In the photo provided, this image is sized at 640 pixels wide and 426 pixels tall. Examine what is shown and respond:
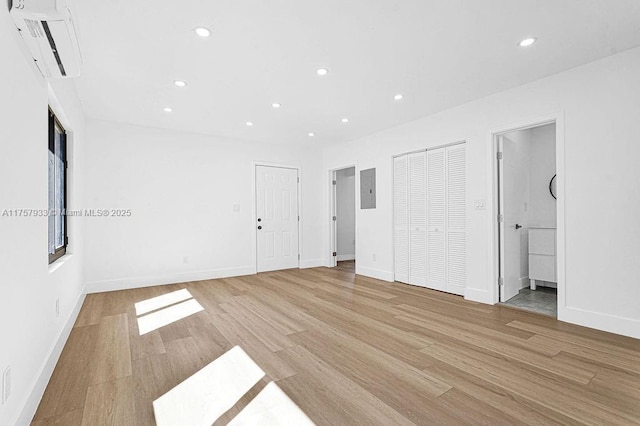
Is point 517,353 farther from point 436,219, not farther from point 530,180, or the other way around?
point 530,180

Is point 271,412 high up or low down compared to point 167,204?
down

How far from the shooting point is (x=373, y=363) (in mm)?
2260

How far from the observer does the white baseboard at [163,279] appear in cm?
450

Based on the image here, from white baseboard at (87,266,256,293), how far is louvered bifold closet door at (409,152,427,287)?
117 inches

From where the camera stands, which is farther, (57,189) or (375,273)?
(375,273)

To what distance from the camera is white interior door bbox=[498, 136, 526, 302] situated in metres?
3.82

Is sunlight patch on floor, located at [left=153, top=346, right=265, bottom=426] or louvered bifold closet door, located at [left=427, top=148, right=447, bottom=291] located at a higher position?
louvered bifold closet door, located at [left=427, top=148, right=447, bottom=291]

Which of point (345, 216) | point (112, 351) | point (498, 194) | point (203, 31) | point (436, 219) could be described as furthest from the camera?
point (345, 216)

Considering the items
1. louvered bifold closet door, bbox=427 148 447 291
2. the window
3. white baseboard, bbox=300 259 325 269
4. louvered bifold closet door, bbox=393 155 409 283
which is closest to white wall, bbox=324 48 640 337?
louvered bifold closet door, bbox=427 148 447 291

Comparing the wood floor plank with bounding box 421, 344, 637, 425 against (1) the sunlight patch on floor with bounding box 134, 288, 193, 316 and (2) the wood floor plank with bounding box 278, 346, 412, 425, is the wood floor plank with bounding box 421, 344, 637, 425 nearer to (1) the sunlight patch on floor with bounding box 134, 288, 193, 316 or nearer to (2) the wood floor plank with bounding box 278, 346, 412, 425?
(2) the wood floor plank with bounding box 278, 346, 412, 425

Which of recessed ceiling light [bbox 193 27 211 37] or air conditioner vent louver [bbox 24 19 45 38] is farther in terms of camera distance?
recessed ceiling light [bbox 193 27 211 37]

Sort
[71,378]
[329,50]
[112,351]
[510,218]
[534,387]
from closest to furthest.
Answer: [534,387], [71,378], [112,351], [329,50], [510,218]

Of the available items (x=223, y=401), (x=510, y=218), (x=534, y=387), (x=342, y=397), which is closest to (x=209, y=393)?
(x=223, y=401)

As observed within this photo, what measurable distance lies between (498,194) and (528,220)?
1395mm
